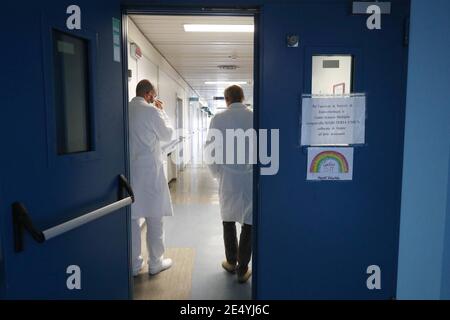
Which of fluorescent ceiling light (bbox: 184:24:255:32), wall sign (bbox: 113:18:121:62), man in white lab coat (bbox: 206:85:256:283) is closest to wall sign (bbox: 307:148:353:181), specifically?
man in white lab coat (bbox: 206:85:256:283)

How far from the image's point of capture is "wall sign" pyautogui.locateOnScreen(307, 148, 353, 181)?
2.22 metres

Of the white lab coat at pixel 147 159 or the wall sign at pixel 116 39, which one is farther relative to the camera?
the white lab coat at pixel 147 159

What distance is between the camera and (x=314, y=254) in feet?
7.47

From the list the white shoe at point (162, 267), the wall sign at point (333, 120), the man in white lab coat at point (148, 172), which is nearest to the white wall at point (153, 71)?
the man in white lab coat at point (148, 172)

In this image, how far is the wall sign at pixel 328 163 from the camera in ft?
7.27

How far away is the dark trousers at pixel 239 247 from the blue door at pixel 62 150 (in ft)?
3.87

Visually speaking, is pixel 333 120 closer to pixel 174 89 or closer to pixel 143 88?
pixel 143 88

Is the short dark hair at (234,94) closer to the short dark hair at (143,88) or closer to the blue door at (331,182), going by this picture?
the short dark hair at (143,88)

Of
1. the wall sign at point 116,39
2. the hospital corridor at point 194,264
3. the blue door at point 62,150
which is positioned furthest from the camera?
the hospital corridor at point 194,264

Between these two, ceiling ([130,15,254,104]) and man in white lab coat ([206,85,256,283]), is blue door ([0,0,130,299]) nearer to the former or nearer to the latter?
man in white lab coat ([206,85,256,283])

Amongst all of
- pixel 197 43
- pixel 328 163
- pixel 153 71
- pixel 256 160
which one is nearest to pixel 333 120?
pixel 328 163

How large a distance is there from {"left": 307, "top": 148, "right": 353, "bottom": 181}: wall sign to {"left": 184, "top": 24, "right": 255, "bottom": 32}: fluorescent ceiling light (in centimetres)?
240
